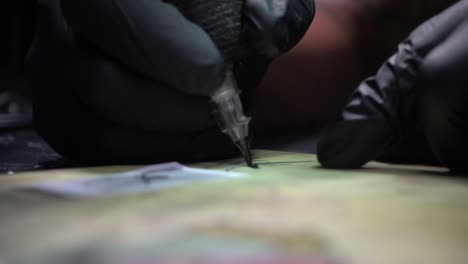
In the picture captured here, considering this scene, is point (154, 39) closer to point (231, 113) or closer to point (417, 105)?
point (231, 113)

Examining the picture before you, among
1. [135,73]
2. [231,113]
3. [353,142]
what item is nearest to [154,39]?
[135,73]

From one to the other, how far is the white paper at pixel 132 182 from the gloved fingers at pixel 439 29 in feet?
1.16

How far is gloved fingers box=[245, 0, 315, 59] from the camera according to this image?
39.5 inches

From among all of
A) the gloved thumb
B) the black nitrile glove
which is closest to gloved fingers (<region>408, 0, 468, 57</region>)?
the gloved thumb

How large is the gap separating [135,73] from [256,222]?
498 mm

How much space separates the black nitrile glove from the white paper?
0.12 m

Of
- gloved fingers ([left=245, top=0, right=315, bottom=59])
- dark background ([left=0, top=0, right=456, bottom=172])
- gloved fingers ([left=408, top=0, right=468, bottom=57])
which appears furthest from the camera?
dark background ([left=0, top=0, right=456, bottom=172])

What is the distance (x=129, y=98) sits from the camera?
3.31 feet

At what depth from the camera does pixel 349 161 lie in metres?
0.96

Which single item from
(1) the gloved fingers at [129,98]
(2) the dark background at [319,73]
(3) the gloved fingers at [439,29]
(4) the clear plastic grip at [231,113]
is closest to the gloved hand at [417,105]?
(3) the gloved fingers at [439,29]

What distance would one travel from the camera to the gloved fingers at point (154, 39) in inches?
37.1

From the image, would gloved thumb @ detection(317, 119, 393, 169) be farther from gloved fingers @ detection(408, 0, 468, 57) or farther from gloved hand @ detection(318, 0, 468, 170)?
gloved fingers @ detection(408, 0, 468, 57)

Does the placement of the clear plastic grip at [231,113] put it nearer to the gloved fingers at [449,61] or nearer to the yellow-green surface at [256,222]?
the yellow-green surface at [256,222]

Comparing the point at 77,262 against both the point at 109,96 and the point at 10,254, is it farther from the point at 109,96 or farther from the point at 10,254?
the point at 109,96
